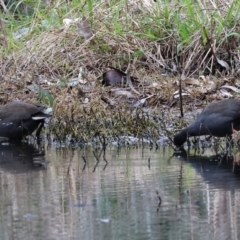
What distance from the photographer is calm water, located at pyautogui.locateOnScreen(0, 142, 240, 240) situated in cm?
554

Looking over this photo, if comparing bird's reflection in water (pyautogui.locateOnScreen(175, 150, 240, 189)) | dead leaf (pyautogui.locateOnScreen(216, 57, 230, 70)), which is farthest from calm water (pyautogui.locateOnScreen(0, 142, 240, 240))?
dead leaf (pyautogui.locateOnScreen(216, 57, 230, 70))

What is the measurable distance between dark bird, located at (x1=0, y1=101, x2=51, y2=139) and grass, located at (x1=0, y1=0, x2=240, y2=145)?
2.24 ft

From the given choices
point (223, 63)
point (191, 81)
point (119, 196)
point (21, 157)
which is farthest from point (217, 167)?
point (223, 63)

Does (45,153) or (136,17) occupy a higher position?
(136,17)

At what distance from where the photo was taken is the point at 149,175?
7531mm

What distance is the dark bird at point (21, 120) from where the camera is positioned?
33.6 ft

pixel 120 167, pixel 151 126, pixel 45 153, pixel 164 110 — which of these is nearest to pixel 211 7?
pixel 164 110

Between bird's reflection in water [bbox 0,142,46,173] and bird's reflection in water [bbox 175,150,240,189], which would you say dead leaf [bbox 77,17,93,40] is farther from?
bird's reflection in water [bbox 175,150,240,189]

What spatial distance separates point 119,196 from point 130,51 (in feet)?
19.4

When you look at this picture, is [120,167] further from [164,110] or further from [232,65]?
[232,65]

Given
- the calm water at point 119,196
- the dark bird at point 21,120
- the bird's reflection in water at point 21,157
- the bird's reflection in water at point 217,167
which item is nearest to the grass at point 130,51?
the dark bird at point 21,120

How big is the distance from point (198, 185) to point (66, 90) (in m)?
4.88

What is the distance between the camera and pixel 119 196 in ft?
21.7

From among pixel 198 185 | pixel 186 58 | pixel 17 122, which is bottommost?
pixel 198 185
